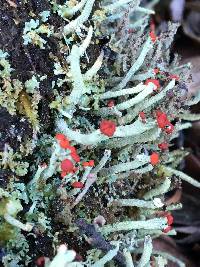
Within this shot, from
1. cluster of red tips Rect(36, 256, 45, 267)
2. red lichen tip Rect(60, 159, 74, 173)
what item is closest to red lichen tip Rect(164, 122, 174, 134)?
red lichen tip Rect(60, 159, 74, 173)

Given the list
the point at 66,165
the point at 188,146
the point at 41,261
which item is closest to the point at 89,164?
the point at 66,165

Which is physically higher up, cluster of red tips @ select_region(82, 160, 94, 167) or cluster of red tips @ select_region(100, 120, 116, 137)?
cluster of red tips @ select_region(100, 120, 116, 137)

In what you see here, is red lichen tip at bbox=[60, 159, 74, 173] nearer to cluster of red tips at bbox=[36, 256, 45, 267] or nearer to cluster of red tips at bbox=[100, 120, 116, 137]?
cluster of red tips at bbox=[100, 120, 116, 137]

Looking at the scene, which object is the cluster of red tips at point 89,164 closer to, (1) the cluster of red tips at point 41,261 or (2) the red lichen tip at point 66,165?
(2) the red lichen tip at point 66,165

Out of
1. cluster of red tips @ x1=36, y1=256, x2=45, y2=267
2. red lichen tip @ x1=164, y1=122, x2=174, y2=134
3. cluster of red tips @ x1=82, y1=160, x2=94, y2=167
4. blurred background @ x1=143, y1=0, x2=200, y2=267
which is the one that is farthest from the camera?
blurred background @ x1=143, y1=0, x2=200, y2=267

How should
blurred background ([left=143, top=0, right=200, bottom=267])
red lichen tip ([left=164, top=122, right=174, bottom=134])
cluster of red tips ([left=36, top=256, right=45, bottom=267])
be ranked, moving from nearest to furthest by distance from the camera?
cluster of red tips ([left=36, top=256, right=45, bottom=267]), red lichen tip ([left=164, top=122, right=174, bottom=134]), blurred background ([left=143, top=0, right=200, bottom=267])

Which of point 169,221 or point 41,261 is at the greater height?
point 169,221

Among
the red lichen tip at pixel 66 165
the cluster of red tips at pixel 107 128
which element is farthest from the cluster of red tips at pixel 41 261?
the cluster of red tips at pixel 107 128

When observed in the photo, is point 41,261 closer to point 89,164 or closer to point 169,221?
point 89,164
